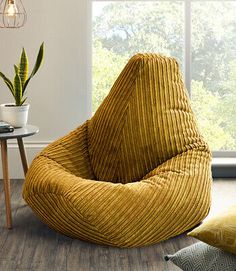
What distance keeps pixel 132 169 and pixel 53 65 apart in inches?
50.8

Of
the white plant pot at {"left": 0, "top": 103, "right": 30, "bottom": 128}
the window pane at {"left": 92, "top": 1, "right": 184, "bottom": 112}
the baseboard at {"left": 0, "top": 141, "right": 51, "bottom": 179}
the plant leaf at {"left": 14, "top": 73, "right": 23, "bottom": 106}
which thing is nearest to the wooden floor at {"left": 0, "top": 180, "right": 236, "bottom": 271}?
A: the white plant pot at {"left": 0, "top": 103, "right": 30, "bottom": 128}

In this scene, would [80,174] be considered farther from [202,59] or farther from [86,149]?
[202,59]

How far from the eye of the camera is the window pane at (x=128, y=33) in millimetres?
5281

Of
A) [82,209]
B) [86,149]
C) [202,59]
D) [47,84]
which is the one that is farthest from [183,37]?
[82,209]

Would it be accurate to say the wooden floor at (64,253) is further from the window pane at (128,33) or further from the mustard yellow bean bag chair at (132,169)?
the window pane at (128,33)

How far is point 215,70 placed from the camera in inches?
212

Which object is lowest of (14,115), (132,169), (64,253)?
(64,253)

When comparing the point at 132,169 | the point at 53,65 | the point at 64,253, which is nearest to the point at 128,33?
the point at 53,65

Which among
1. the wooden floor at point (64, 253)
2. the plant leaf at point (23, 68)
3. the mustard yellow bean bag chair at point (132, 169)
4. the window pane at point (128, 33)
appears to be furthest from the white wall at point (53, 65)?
the wooden floor at point (64, 253)

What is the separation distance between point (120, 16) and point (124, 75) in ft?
3.72

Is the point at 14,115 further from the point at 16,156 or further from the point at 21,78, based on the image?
the point at 16,156

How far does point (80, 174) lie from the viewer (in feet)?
13.9

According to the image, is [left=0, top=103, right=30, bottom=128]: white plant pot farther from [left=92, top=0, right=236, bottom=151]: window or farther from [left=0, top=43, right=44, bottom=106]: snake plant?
[left=92, top=0, right=236, bottom=151]: window

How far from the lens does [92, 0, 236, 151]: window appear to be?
17.3 ft
